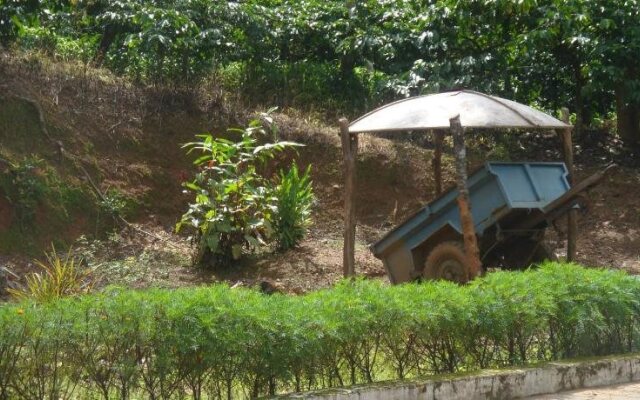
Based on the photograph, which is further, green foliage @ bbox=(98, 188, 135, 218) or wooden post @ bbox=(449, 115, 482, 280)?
green foliage @ bbox=(98, 188, 135, 218)

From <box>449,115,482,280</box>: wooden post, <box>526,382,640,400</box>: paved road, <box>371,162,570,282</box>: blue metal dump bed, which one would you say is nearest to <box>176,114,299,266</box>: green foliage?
<box>371,162,570,282</box>: blue metal dump bed

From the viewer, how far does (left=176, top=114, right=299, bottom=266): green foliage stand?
14016mm

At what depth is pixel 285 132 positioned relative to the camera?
18297 mm

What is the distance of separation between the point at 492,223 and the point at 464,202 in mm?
1056

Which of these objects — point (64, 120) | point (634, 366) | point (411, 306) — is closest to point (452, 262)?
point (634, 366)

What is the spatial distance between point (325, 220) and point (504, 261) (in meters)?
4.34

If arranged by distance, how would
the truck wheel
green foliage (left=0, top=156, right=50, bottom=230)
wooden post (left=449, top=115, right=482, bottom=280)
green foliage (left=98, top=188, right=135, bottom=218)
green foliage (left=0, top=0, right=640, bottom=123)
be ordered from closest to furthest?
wooden post (left=449, top=115, right=482, bottom=280)
the truck wheel
green foliage (left=0, top=156, right=50, bottom=230)
green foliage (left=98, top=188, right=135, bottom=218)
green foliage (left=0, top=0, right=640, bottom=123)

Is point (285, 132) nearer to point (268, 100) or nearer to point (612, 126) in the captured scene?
point (268, 100)

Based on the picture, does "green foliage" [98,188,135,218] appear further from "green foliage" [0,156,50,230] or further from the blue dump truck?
the blue dump truck

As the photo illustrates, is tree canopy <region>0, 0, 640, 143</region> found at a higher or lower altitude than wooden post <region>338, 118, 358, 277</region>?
higher

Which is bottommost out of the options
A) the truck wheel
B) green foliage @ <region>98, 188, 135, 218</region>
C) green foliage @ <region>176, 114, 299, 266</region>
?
the truck wheel

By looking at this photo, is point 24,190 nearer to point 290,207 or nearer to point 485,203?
point 290,207

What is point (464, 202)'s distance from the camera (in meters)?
11.1

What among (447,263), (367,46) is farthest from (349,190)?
(367,46)
